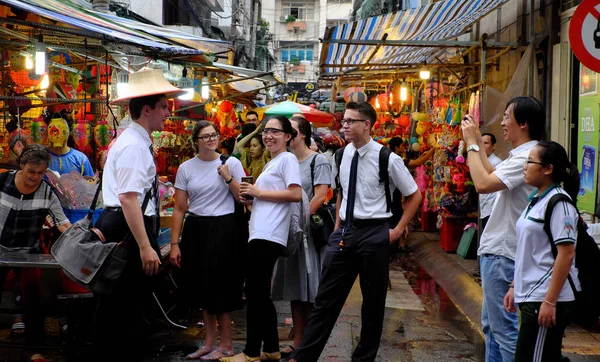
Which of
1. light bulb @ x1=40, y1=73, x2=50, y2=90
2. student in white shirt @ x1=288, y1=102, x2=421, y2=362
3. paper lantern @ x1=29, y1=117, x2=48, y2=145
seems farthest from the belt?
light bulb @ x1=40, y1=73, x2=50, y2=90

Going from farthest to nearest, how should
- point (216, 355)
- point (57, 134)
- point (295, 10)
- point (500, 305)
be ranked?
1. point (295, 10)
2. point (57, 134)
3. point (216, 355)
4. point (500, 305)

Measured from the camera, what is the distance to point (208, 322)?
6059 millimetres

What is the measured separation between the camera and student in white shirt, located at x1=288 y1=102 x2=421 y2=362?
5246 millimetres

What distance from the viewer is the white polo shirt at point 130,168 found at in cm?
484

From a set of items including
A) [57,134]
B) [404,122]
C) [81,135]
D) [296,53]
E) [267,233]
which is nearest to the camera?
[267,233]

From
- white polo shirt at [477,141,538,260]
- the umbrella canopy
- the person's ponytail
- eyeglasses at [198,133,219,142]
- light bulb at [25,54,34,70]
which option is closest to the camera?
the person's ponytail

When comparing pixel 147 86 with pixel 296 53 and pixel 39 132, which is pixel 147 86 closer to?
pixel 39 132

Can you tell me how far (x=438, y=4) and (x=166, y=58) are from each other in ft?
15.4

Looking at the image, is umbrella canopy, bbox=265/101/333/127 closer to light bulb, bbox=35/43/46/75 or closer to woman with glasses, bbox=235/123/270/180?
woman with glasses, bbox=235/123/270/180

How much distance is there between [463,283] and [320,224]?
13.1 feet

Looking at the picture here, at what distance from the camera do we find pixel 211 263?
19.5 feet

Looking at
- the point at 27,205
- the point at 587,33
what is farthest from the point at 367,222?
the point at 27,205

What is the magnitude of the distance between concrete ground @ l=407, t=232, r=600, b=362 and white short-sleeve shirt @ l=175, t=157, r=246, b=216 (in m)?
3.24

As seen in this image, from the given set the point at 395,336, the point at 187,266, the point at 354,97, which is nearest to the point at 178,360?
the point at 187,266
